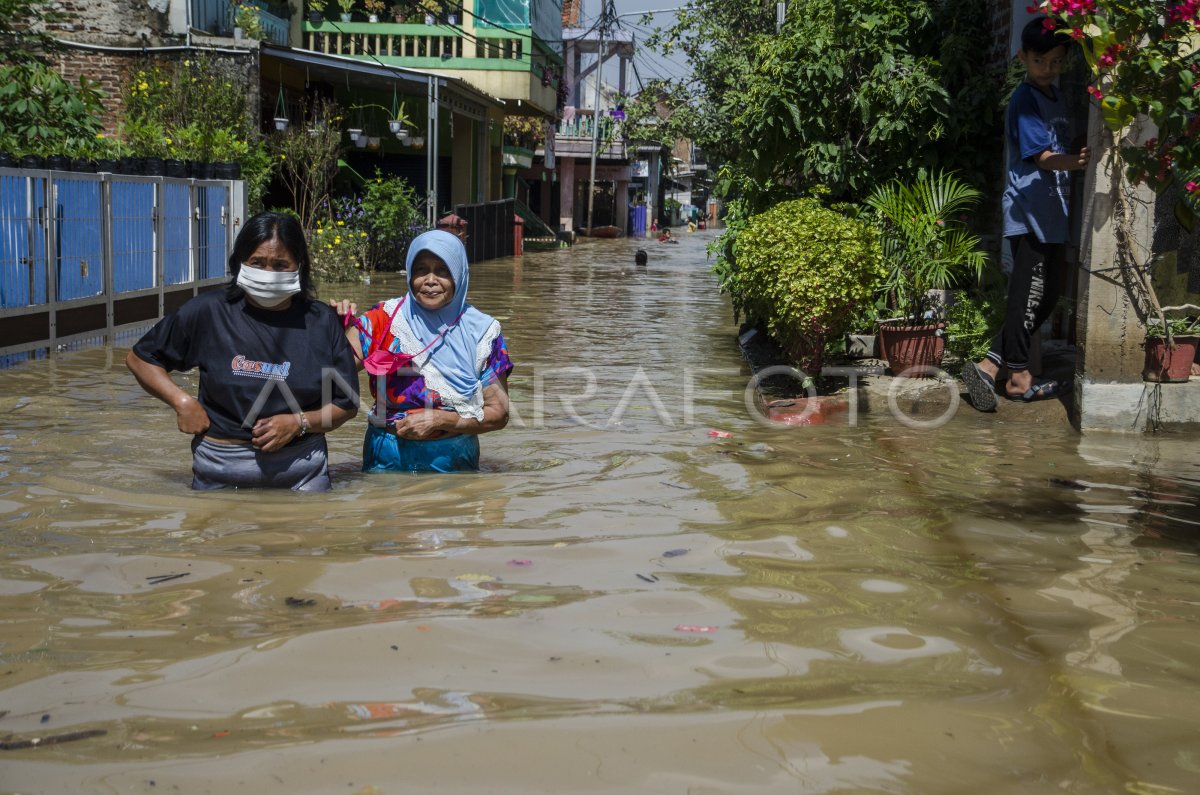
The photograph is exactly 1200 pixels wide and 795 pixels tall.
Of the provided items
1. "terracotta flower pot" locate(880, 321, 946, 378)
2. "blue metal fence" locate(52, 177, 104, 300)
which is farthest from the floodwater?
"blue metal fence" locate(52, 177, 104, 300)

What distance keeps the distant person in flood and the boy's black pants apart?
15.2 ft

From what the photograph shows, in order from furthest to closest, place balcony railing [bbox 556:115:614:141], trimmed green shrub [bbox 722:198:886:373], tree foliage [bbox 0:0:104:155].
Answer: balcony railing [bbox 556:115:614:141] < tree foliage [bbox 0:0:104:155] < trimmed green shrub [bbox 722:198:886:373]

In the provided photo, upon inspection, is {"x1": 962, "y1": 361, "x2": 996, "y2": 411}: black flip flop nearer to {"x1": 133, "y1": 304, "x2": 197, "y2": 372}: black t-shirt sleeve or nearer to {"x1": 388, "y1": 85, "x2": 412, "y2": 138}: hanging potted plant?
{"x1": 133, "y1": 304, "x2": 197, "y2": 372}: black t-shirt sleeve

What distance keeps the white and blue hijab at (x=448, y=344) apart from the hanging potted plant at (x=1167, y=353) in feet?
14.1

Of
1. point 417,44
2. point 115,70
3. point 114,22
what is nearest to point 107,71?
point 115,70

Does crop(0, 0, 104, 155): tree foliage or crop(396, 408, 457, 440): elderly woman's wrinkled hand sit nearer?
crop(396, 408, 457, 440): elderly woman's wrinkled hand

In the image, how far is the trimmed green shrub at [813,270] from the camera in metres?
9.10

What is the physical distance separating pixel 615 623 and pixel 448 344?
238 centimetres

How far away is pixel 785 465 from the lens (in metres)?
7.05

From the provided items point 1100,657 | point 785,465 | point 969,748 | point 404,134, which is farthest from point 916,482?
point 404,134

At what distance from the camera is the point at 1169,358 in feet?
25.5

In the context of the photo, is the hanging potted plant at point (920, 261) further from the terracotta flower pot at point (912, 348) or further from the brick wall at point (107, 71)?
the brick wall at point (107, 71)

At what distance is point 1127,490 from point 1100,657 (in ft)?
9.16

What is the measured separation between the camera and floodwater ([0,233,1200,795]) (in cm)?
304
